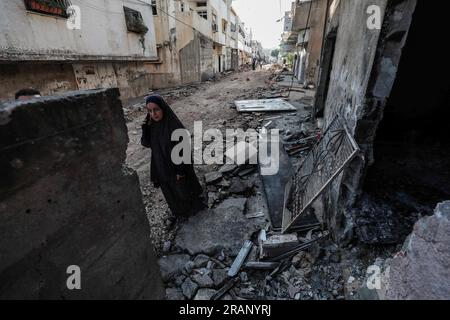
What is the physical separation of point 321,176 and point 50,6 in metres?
10.9

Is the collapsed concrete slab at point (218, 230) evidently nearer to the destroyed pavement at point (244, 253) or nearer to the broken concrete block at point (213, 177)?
the destroyed pavement at point (244, 253)

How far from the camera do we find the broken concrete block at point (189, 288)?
2.48 m

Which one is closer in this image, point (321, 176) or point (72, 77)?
point (321, 176)

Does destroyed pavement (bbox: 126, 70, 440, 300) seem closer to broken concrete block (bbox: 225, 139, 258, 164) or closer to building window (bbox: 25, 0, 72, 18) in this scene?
broken concrete block (bbox: 225, 139, 258, 164)

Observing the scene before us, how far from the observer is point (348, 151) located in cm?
250

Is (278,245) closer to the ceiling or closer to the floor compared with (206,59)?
closer to the floor

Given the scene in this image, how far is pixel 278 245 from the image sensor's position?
2715mm

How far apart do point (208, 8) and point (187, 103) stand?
57.5ft

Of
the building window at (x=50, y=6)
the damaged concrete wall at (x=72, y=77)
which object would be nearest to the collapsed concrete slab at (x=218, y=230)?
the damaged concrete wall at (x=72, y=77)

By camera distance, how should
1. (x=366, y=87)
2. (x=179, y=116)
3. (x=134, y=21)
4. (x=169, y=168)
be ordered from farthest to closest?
(x=134, y=21)
(x=179, y=116)
(x=169, y=168)
(x=366, y=87)

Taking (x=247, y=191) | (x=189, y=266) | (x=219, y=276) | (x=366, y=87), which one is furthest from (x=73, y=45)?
(x=366, y=87)

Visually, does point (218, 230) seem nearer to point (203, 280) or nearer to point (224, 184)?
point (203, 280)

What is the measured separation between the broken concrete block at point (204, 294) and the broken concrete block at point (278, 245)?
0.73 metres
